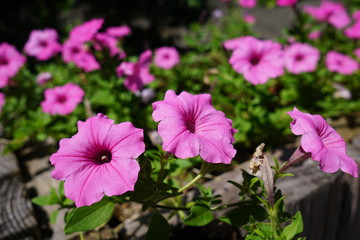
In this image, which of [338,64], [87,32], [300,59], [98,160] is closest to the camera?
[98,160]

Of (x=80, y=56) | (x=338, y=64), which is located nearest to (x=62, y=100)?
(x=80, y=56)

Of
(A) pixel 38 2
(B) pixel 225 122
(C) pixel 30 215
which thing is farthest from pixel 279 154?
(A) pixel 38 2

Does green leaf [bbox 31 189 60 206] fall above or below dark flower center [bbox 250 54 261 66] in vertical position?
below

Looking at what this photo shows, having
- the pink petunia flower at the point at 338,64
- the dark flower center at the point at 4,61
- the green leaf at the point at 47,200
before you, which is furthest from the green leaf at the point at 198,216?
the dark flower center at the point at 4,61

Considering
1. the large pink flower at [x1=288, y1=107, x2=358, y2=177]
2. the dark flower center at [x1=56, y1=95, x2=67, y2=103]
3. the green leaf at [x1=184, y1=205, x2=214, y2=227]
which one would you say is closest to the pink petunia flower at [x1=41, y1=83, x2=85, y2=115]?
the dark flower center at [x1=56, y1=95, x2=67, y2=103]

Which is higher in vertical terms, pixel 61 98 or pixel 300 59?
pixel 61 98

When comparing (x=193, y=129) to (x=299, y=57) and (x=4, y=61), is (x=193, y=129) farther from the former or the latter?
(x=4, y=61)

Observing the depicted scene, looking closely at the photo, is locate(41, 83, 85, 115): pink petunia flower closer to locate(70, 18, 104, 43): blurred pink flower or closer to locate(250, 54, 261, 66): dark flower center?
locate(70, 18, 104, 43): blurred pink flower
